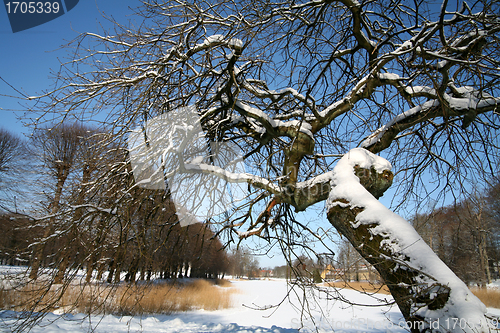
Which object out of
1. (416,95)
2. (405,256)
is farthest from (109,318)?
(416,95)

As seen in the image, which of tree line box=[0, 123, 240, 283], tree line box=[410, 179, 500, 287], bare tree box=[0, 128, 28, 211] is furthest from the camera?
bare tree box=[0, 128, 28, 211]

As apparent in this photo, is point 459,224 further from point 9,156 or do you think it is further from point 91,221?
point 9,156

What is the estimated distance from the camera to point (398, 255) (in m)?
1.68

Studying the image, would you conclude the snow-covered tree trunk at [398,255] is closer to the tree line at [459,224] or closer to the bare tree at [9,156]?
the tree line at [459,224]

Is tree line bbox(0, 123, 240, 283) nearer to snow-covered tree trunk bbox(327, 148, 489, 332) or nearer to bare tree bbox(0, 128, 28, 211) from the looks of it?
snow-covered tree trunk bbox(327, 148, 489, 332)

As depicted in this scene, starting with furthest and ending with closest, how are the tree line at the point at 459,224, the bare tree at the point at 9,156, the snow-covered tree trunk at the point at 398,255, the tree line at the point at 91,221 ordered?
the bare tree at the point at 9,156 < the tree line at the point at 459,224 < the tree line at the point at 91,221 < the snow-covered tree trunk at the point at 398,255

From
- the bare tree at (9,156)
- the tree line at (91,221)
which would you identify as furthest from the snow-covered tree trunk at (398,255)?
the bare tree at (9,156)

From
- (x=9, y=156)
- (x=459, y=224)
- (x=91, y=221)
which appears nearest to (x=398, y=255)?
(x=459, y=224)

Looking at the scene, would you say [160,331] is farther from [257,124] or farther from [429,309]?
[429,309]

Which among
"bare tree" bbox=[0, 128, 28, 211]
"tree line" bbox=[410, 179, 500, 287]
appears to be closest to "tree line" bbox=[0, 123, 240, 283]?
"tree line" bbox=[410, 179, 500, 287]

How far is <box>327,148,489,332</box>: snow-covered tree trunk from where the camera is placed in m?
1.38

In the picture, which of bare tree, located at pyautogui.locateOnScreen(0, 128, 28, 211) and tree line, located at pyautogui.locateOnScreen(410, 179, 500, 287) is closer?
tree line, located at pyautogui.locateOnScreen(410, 179, 500, 287)

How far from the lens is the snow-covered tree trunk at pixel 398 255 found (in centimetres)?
138

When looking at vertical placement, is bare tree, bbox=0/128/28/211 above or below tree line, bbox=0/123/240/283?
above
